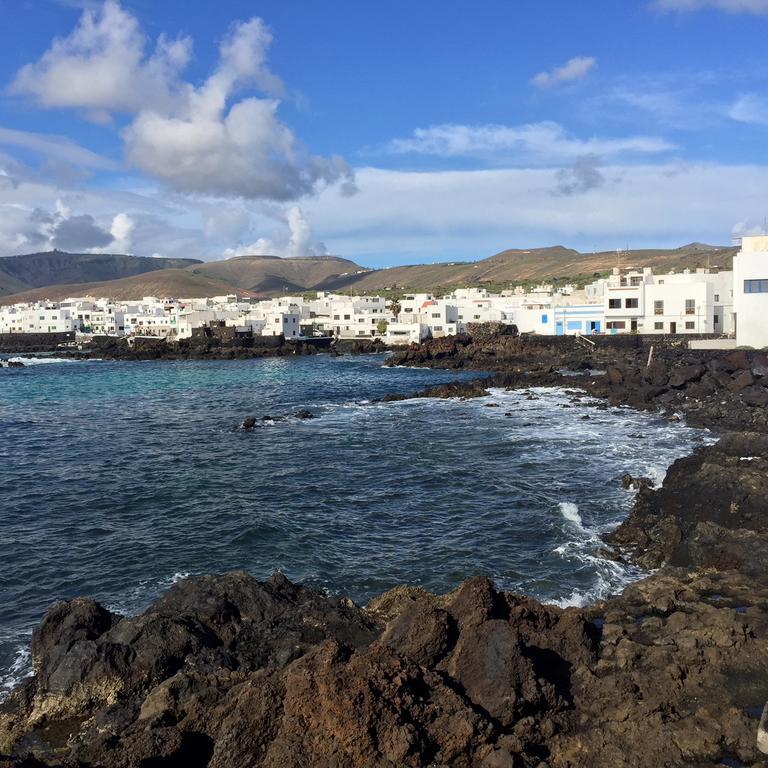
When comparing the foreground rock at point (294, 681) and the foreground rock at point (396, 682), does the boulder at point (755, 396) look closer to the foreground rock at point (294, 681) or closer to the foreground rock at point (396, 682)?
the foreground rock at point (396, 682)

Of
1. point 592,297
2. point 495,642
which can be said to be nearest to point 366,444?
point 495,642

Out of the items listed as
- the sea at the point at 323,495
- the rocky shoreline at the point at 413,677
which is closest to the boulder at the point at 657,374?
the sea at the point at 323,495

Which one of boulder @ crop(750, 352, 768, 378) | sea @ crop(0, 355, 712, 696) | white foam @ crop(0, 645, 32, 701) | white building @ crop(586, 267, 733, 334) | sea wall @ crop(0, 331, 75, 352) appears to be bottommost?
white foam @ crop(0, 645, 32, 701)

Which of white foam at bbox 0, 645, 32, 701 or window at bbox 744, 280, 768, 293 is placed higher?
window at bbox 744, 280, 768, 293

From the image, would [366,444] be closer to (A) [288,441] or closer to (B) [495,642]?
(A) [288,441]

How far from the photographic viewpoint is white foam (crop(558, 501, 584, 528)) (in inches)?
776

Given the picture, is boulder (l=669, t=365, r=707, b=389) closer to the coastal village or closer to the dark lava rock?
the dark lava rock

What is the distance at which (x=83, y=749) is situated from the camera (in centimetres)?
859

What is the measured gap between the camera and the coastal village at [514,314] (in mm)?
55125

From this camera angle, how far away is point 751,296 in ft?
167

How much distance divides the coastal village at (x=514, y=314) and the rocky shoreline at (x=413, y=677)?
146ft

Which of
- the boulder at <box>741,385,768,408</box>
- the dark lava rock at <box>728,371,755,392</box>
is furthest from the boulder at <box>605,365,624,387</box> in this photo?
the boulder at <box>741,385,768,408</box>

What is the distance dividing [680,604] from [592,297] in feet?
248

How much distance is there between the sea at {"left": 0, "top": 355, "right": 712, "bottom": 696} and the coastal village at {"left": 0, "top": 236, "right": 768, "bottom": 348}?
2166 centimetres
